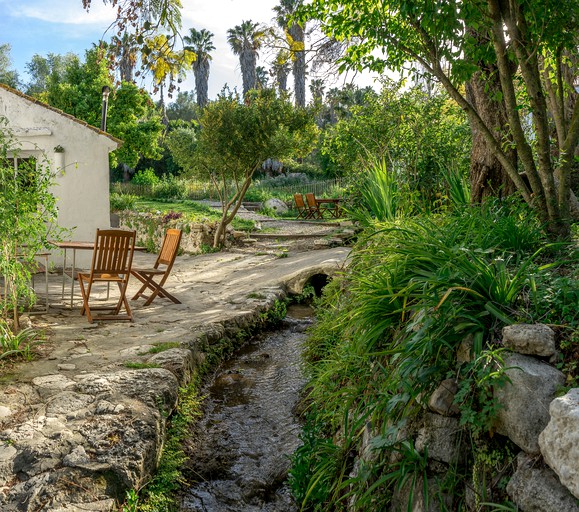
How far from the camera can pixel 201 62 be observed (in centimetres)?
4416

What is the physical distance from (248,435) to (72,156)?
8192 millimetres

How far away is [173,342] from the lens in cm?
561

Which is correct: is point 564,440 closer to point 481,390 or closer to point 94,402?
point 481,390

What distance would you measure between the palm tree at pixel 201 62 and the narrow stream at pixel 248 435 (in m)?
36.5

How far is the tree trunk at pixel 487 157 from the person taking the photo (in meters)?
5.00

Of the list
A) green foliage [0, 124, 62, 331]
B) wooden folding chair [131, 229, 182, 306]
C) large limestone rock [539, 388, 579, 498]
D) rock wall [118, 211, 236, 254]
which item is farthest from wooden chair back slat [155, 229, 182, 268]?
large limestone rock [539, 388, 579, 498]

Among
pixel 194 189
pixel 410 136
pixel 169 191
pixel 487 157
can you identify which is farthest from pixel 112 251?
pixel 194 189

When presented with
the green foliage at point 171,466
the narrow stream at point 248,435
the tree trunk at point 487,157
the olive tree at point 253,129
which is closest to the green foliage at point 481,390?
the narrow stream at point 248,435

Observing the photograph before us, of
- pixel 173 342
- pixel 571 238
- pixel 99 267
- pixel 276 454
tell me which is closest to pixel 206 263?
pixel 99 267

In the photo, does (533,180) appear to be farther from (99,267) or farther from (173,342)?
(99,267)

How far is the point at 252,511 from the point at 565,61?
15.5ft

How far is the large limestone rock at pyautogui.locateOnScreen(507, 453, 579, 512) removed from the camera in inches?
77.0

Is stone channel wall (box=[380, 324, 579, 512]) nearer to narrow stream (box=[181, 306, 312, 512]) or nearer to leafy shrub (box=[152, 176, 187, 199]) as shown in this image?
narrow stream (box=[181, 306, 312, 512])

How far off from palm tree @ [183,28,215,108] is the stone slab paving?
35.6 m
